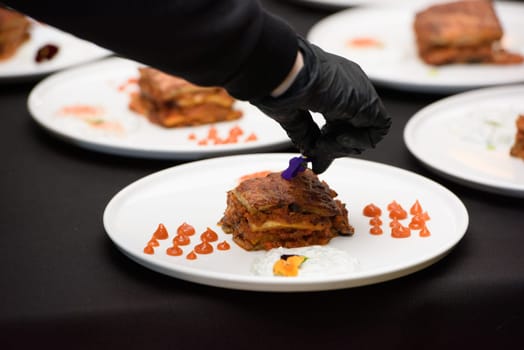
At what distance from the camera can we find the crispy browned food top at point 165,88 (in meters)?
3.04

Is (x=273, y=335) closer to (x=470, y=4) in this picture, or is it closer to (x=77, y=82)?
(x=77, y=82)

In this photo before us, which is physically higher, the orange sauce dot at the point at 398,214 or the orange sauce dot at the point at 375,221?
the orange sauce dot at the point at 398,214

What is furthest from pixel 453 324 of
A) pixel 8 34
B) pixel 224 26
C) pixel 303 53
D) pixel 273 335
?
pixel 8 34

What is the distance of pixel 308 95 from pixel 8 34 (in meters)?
2.17

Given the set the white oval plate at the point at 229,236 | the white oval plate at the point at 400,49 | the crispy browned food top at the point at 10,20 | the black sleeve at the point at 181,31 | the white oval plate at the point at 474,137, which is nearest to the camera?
the black sleeve at the point at 181,31

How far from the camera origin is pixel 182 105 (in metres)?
3.01

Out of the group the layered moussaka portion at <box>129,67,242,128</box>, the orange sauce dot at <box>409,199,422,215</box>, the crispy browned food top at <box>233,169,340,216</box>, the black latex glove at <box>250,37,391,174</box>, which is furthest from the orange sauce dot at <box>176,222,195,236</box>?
the layered moussaka portion at <box>129,67,242,128</box>

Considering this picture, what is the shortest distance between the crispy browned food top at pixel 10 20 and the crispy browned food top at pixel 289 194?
186cm

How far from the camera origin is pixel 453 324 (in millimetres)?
2008

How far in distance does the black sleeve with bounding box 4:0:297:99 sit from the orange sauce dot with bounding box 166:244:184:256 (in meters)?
0.47

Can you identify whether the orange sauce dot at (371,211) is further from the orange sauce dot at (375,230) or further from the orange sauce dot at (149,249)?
the orange sauce dot at (149,249)

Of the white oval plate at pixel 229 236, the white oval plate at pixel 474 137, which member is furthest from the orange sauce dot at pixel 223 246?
the white oval plate at pixel 474 137

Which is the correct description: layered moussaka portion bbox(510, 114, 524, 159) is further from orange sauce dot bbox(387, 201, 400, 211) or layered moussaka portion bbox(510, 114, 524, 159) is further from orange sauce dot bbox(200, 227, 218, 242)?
orange sauce dot bbox(200, 227, 218, 242)

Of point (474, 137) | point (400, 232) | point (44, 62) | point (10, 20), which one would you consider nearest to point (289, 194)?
point (400, 232)
